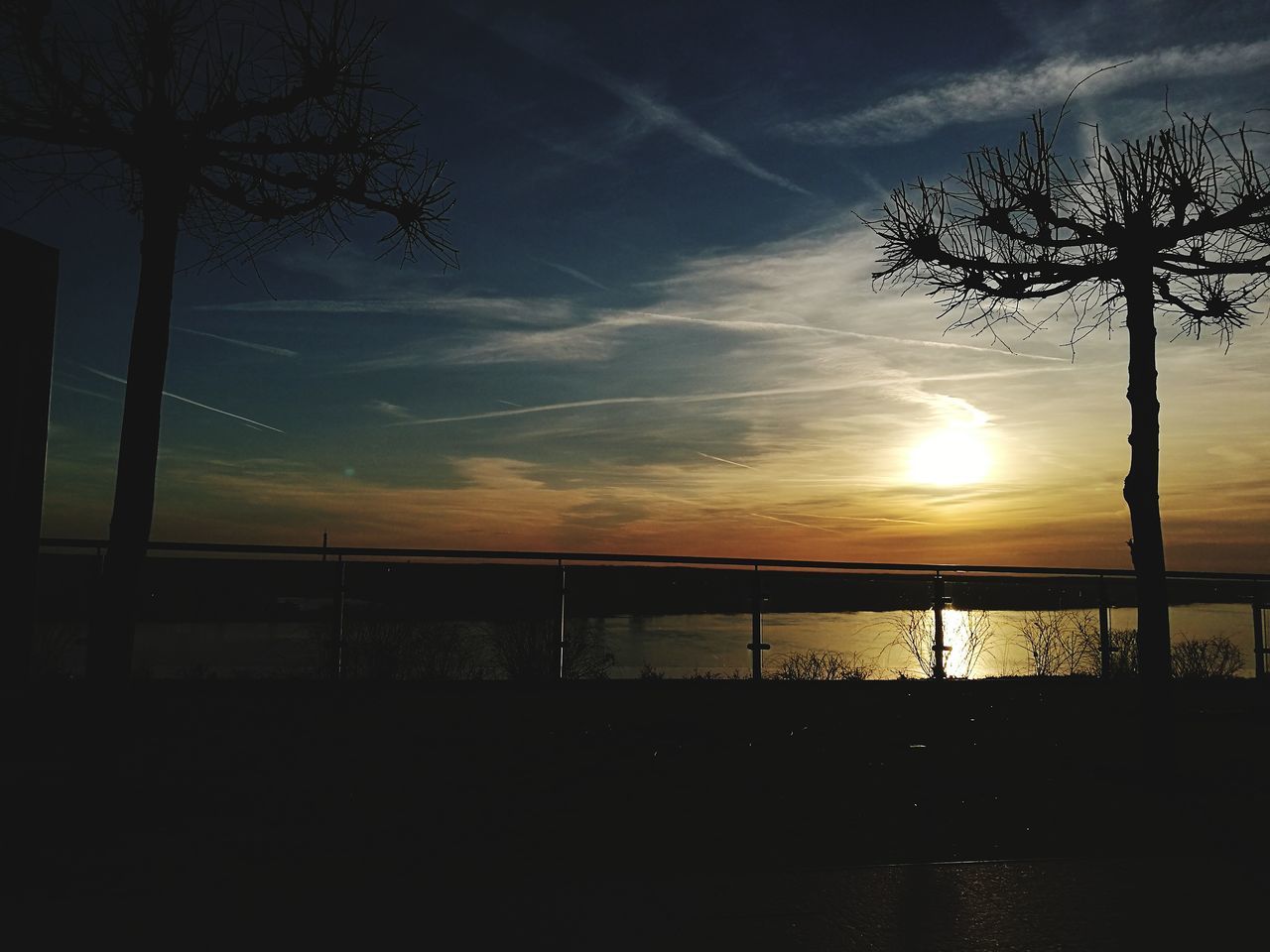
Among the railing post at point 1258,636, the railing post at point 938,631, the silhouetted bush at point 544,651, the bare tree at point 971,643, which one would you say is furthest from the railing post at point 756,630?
the railing post at point 1258,636

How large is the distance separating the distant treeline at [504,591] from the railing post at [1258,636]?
2.36 metres

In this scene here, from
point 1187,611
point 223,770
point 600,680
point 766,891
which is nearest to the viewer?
point 766,891

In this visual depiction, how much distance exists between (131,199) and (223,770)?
119 inches

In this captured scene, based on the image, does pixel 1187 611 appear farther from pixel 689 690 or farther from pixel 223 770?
pixel 223 770

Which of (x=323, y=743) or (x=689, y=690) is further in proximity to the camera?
(x=689, y=690)

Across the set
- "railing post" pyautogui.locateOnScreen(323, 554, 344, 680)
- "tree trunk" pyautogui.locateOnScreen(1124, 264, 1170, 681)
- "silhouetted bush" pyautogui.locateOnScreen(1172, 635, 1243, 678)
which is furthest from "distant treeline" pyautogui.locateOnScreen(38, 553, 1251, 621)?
"tree trunk" pyautogui.locateOnScreen(1124, 264, 1170, 681)

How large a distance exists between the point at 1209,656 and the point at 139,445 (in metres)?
13.3

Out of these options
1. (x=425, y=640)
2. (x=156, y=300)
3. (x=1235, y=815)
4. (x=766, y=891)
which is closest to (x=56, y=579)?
(x=425, y=640)

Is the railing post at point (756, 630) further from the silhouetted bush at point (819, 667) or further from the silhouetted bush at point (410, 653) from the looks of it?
the silhouetted bush at point (410, 653)

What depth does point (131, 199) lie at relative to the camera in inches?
200

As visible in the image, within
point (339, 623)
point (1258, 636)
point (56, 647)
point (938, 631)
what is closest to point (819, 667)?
point (938, 631)

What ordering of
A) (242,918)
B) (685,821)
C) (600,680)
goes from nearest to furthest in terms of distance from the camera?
(242,918) → (685,821) → (600,680)

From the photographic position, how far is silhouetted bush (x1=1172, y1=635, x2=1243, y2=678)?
12664 millimetres

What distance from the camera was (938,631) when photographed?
10531mm
